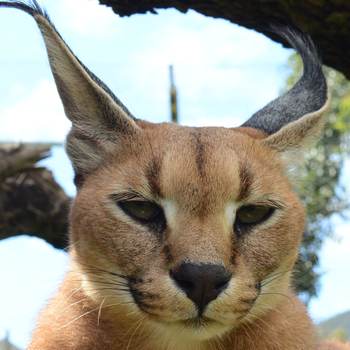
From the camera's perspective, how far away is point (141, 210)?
15.4 feet

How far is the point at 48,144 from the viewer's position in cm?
895

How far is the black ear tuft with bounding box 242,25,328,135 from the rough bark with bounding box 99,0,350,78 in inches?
12.1

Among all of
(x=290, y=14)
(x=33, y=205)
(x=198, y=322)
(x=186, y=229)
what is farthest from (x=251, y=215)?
(x=33, y=205)

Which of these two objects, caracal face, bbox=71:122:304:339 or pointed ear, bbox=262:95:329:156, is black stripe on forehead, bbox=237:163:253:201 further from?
pointed ear, bbox=262:95:329:156

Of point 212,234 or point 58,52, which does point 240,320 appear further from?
point 58,52

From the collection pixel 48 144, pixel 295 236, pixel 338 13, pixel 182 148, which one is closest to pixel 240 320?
pixel 295 236

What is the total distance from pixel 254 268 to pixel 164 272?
54 cm

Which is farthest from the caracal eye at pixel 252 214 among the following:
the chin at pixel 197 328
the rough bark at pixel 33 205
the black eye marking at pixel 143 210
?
the rough bark at pixel 33 205

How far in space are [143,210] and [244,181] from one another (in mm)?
561

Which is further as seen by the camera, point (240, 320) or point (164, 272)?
point (240, 320)

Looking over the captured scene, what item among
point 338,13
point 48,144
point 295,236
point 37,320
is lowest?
point 48,144

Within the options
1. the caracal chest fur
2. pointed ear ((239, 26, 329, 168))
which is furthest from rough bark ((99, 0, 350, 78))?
the caracal chest fur


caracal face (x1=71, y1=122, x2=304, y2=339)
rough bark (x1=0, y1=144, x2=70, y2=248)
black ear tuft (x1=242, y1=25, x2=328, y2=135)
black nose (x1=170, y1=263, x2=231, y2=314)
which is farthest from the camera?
rough bark (x1=0, y1=144, x2=70, y2=248)

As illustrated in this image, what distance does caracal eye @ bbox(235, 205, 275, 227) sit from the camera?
470 centimetres
